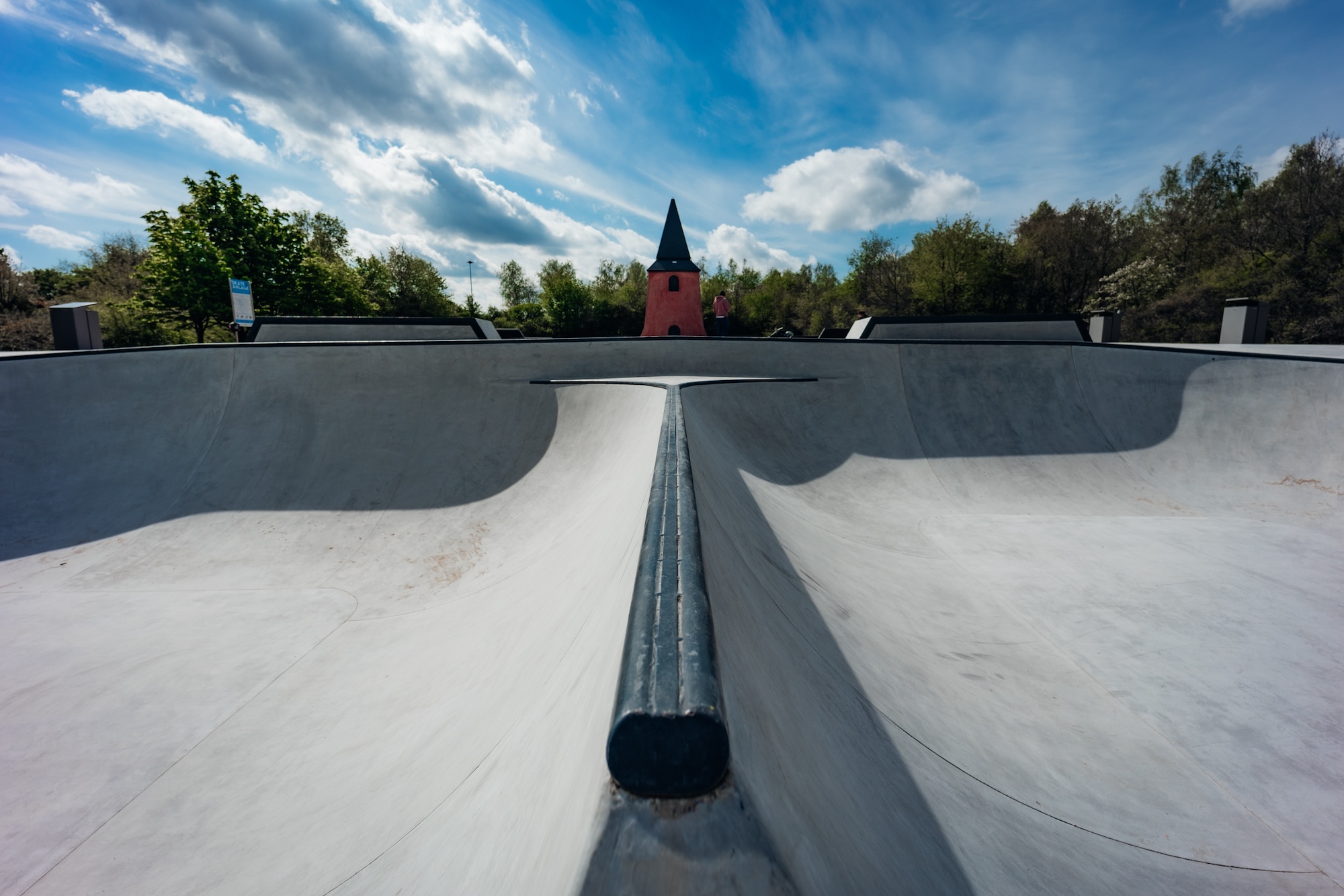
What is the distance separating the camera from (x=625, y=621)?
164 centimetres

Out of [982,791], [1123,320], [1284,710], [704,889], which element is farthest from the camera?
[1123,320]

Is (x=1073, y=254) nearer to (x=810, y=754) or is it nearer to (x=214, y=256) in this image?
(x=810, y=754)

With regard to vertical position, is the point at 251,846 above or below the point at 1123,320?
below

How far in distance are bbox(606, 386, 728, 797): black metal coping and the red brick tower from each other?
20283 mm

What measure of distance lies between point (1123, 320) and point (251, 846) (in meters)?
40.1

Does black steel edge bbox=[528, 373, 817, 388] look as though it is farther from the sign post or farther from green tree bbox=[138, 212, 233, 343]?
green tree bbox=[138, 212, 233, 343]

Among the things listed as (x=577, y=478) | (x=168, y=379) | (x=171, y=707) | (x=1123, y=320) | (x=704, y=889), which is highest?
(x=1123, y=320)

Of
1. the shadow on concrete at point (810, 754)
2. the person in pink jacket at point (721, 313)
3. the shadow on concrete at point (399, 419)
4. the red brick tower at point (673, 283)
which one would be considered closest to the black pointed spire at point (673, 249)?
the red brick tower at point (673, 283)

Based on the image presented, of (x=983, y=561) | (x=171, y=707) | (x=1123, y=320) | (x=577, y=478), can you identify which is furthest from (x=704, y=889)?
(x=1123, y=320)

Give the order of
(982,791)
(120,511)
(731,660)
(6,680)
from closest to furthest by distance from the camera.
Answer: (731,660), (982,791), (6,680), (120,511)

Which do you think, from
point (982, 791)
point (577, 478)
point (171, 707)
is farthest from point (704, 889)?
point (577, 478)

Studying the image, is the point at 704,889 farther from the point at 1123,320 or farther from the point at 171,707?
the point at 1123,320

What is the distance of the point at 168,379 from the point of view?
8680mm

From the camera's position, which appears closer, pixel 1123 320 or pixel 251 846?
pixel 251 846
